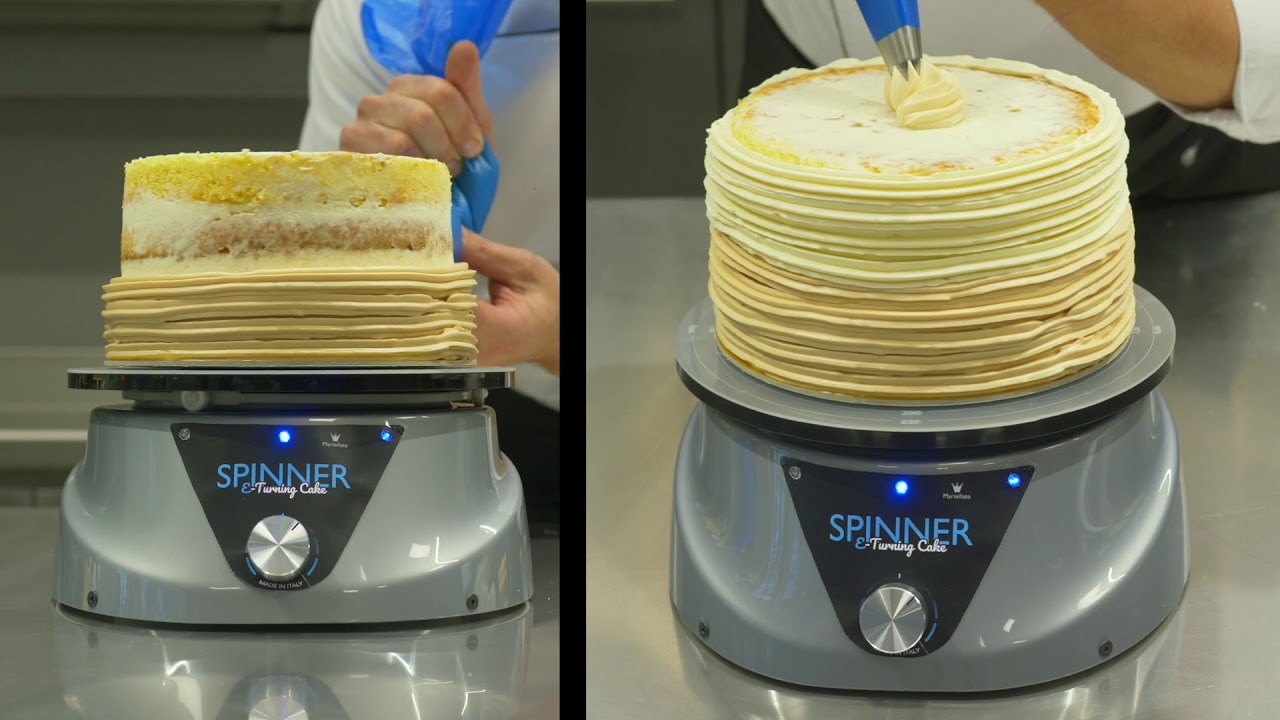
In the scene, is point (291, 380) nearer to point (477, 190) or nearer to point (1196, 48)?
point (477, 190)

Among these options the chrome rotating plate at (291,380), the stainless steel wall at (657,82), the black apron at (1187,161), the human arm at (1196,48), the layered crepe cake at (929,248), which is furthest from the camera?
the stainless steel wall at (657,82)

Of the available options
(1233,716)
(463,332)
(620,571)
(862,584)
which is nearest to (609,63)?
(463,332)

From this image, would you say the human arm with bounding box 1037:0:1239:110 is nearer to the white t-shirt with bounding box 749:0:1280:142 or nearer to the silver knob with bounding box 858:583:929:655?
the white t-shirt with bounding box 749:0:1280:142

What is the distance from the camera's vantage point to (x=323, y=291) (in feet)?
3.23

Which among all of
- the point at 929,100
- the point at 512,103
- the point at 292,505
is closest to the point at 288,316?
the point at 292,505

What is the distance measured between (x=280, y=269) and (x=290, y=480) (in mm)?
163

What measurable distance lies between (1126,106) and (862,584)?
2.15ft

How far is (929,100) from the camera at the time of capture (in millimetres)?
919

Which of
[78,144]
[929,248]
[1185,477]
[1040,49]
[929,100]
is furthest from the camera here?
[78,144]

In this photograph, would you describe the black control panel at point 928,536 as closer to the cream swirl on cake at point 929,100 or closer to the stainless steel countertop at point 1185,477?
the stainless steel countertop at point 1185,477

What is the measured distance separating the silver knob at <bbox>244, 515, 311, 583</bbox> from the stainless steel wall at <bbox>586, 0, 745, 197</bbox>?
57cm

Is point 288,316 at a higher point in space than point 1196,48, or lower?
lower

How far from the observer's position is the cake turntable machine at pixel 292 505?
0.98m

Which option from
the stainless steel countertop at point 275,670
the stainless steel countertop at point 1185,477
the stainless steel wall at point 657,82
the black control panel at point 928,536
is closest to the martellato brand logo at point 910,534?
the black control panel at point 928,536
